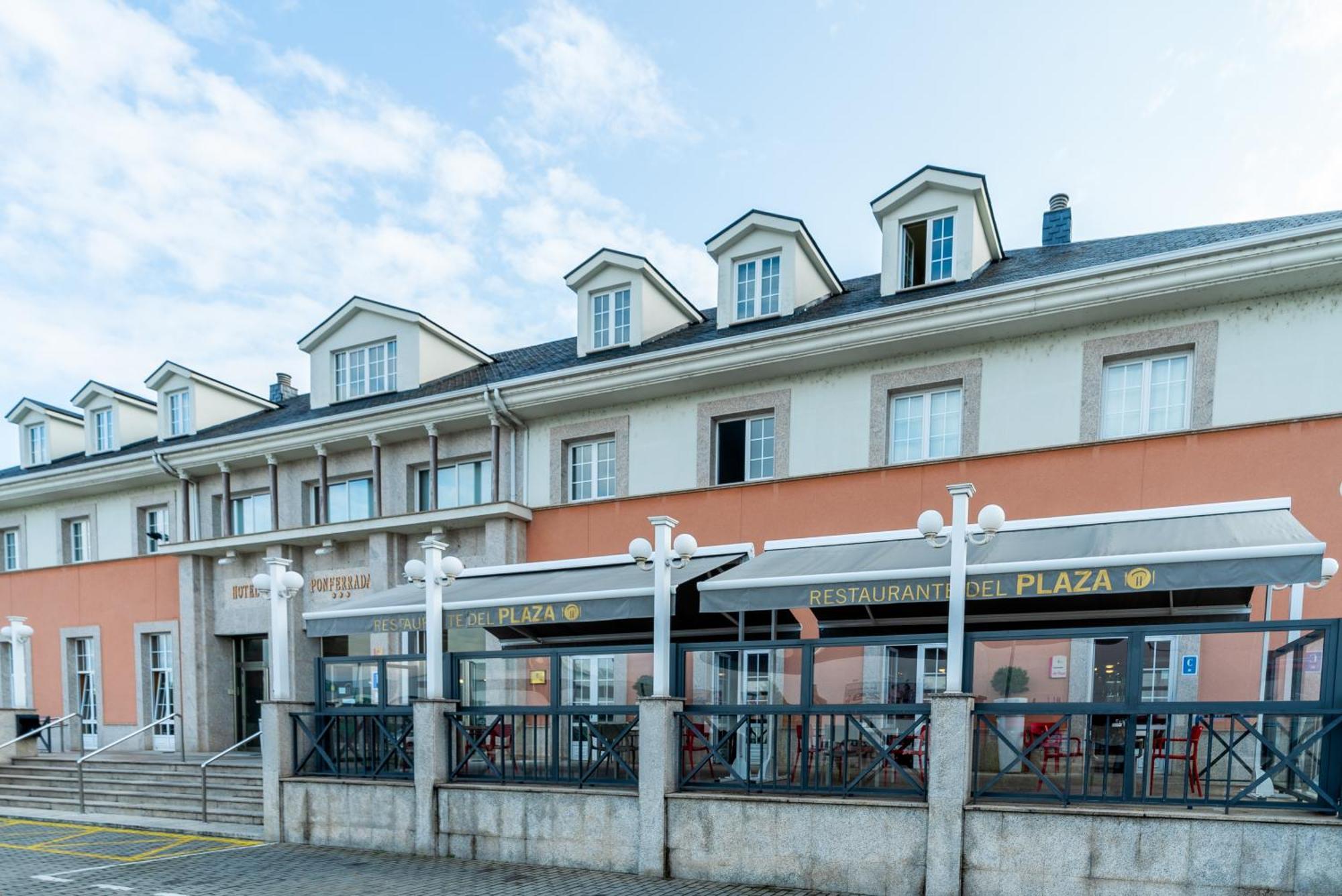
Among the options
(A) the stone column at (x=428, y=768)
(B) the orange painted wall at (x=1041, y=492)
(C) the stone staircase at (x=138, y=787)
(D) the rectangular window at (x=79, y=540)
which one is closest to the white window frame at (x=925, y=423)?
(B) the orange painted wall at (x=1041, y=492)

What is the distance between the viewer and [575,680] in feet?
33.1

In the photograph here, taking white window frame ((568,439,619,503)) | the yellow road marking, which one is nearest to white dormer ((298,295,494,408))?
white window frame ((568,439,619,503))

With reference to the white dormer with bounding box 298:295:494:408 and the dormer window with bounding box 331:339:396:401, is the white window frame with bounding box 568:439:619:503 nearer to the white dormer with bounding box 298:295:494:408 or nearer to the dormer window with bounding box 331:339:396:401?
the white dormer with bounding box 298:295:494:408

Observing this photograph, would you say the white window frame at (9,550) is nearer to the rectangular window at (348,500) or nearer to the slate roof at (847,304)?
→ the slate roof at (847,304)

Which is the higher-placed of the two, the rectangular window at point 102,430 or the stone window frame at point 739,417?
the rectangular window at point 102,430

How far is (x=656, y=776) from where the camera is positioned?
9.02m

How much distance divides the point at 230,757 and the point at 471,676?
8.79m

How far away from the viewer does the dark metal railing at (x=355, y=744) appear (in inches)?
421

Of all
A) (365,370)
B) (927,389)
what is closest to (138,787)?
(365,370)

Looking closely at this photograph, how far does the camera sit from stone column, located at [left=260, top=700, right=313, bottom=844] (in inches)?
443

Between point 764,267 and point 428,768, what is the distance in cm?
984

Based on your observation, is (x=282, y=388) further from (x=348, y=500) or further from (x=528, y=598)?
(x=528, y=598)

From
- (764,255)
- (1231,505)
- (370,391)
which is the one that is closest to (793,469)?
(764,255)

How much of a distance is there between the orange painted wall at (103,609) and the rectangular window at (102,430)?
3.54 meters
